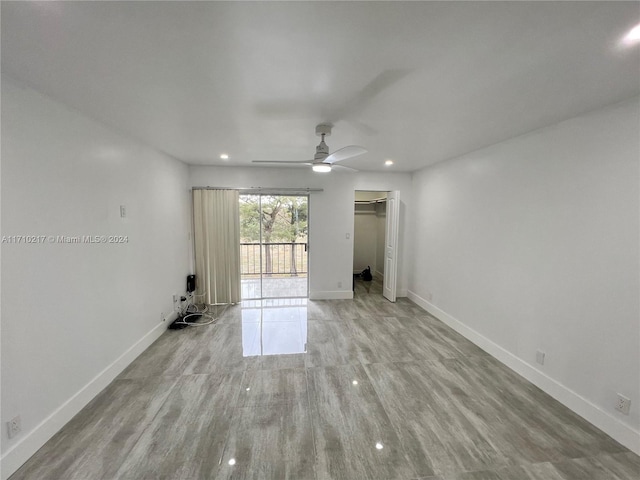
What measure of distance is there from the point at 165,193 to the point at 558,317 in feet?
15.6

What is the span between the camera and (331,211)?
4949 millimetres

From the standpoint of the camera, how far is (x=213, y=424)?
2025mm

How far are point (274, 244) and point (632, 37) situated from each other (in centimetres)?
506

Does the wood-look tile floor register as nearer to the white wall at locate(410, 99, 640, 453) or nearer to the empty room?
the empty room

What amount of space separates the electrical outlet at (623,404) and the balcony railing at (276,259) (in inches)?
176

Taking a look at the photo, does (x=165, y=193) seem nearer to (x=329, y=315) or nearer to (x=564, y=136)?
(x=329, y=315)

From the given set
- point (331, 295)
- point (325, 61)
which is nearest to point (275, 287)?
point (331, 295)

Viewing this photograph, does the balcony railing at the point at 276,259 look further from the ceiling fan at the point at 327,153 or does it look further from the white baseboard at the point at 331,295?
the ceiling fan at the point at 327,153

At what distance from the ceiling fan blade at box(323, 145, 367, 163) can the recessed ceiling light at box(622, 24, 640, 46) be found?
4.91 ft

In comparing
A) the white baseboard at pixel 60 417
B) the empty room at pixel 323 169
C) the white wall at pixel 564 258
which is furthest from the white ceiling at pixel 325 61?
the white baseboard at pixel 60 417

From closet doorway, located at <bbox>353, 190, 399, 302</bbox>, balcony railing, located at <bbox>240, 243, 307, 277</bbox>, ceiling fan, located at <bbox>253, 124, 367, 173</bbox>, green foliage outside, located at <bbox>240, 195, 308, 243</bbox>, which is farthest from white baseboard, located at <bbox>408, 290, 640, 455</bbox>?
balcony railing, located at <bbox>240, 243, 307, 277</bbox>

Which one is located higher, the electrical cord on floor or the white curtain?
the white curtain

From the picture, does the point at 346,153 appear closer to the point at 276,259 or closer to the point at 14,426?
the point at 14,426

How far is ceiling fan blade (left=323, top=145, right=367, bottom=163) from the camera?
229cm
